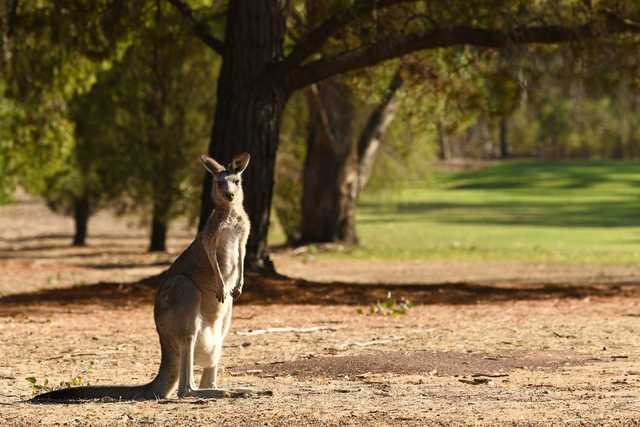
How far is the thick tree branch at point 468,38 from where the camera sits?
1861cm

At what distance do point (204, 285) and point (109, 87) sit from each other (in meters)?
24.5

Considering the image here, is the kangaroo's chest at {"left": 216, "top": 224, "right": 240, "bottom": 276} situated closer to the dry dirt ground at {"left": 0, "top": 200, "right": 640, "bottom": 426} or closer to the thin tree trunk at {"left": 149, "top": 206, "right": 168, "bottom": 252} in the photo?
the dry dirt ground at {"left": 0, "top": 200, "right": 640, "bottom": 426}

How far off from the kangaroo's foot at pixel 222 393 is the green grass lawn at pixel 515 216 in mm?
20843

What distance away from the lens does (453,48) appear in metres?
21.1

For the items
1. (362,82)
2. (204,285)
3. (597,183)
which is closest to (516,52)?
(362,82)

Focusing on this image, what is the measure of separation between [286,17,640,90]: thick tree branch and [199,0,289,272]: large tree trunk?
963 mm

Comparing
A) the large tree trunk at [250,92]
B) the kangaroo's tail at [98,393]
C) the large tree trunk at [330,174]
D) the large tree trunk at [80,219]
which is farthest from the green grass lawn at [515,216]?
the kangaroo's tail at [98,393]

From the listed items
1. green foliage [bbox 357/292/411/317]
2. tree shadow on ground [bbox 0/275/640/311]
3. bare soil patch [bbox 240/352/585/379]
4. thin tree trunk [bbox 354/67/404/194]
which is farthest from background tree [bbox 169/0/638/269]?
thin tree trunk [bbox 354/67/404/194]

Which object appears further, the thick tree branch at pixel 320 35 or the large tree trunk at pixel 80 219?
the large tree trunk at pixel 80 219

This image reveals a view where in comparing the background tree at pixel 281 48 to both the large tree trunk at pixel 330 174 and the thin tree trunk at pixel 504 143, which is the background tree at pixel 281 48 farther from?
the thin tree trunk at pixel 504 143

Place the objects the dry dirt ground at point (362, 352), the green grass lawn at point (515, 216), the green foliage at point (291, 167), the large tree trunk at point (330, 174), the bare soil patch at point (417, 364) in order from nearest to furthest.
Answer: the dry dirt ground at point (362, 352), the bare soil patch at point (417, 364), the large tree trunk at point (330, 174), the green grass lawn at point (515, 216), the green foliage at point (291, 167)

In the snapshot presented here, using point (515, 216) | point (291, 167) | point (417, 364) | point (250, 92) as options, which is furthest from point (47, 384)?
point (515, 216)

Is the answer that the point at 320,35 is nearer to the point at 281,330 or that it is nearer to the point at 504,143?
the point at 281,330

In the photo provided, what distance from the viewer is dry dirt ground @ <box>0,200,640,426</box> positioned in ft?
28.3
